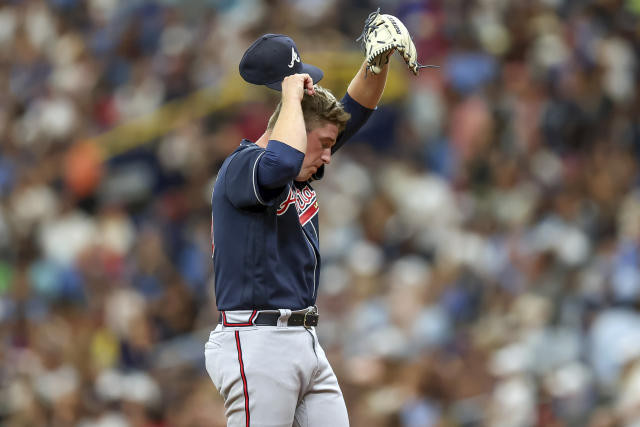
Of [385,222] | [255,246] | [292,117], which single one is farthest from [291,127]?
[385,222]

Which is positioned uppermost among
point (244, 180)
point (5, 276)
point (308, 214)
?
point (244, 180)

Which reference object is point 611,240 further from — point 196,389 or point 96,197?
point 96,197

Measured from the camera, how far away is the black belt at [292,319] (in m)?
3.80

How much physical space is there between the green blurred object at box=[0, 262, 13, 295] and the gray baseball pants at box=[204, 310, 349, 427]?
7010 mm

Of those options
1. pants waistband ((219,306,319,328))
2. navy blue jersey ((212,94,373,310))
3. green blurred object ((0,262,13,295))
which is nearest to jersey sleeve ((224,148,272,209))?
navy blue jersey ((212,94,373,310))

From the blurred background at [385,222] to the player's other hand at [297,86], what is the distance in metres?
2.83

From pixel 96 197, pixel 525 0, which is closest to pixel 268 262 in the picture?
pixel 525 0

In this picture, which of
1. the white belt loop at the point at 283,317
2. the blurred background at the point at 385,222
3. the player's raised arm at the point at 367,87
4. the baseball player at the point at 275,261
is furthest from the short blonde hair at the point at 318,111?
the blurred background at the point at 385,222

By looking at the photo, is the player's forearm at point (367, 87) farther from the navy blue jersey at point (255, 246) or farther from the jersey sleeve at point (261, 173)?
the jersey sleeve at point (261, 173)

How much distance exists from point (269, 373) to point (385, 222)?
16.3 ft

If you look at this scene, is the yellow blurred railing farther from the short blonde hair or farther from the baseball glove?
the short blonde hair

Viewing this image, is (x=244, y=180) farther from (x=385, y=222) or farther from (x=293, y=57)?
(x=385, y=222)

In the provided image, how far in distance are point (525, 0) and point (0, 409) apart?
5354 millimetres

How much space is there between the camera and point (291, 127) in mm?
3689
